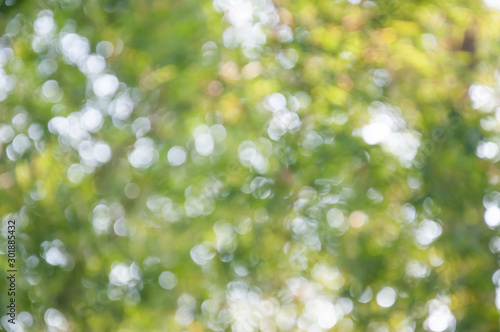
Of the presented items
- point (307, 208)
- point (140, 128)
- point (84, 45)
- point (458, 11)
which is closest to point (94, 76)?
point (84, 45)

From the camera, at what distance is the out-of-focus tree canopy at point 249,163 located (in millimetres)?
1442

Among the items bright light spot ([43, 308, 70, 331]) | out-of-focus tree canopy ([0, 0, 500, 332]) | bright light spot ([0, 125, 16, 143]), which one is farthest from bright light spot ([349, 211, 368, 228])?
bright light spot ([0, 125, 16, 143])

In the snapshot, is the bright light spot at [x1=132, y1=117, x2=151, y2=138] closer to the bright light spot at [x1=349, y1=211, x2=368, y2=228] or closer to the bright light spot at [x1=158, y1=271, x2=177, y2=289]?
the bright light spot at [x1=158, y1=271, x2=177, y2=289]

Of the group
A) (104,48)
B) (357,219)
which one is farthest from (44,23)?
(357,219)

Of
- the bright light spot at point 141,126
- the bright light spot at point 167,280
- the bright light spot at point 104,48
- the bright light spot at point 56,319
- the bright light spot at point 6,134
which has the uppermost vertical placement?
the bright light spot at point 104,48

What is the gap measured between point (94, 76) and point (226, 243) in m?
0.66

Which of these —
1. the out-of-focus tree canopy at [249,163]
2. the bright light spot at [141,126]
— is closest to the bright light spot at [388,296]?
the out-of-focus tree canopy at [249,163]

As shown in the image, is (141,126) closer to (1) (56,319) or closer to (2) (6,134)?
(2) (6,134)

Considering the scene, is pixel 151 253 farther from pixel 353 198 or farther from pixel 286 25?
pixel 286 25

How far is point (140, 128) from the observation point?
1656 millimetres

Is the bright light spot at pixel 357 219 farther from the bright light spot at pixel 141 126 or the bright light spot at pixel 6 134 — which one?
the bright light spot at pixel 6 134

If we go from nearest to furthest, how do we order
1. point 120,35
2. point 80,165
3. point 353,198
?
1. point 120,35
2. point 80,165
3. point 353,198

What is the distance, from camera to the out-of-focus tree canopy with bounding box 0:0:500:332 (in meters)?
1.44

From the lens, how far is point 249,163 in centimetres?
177
